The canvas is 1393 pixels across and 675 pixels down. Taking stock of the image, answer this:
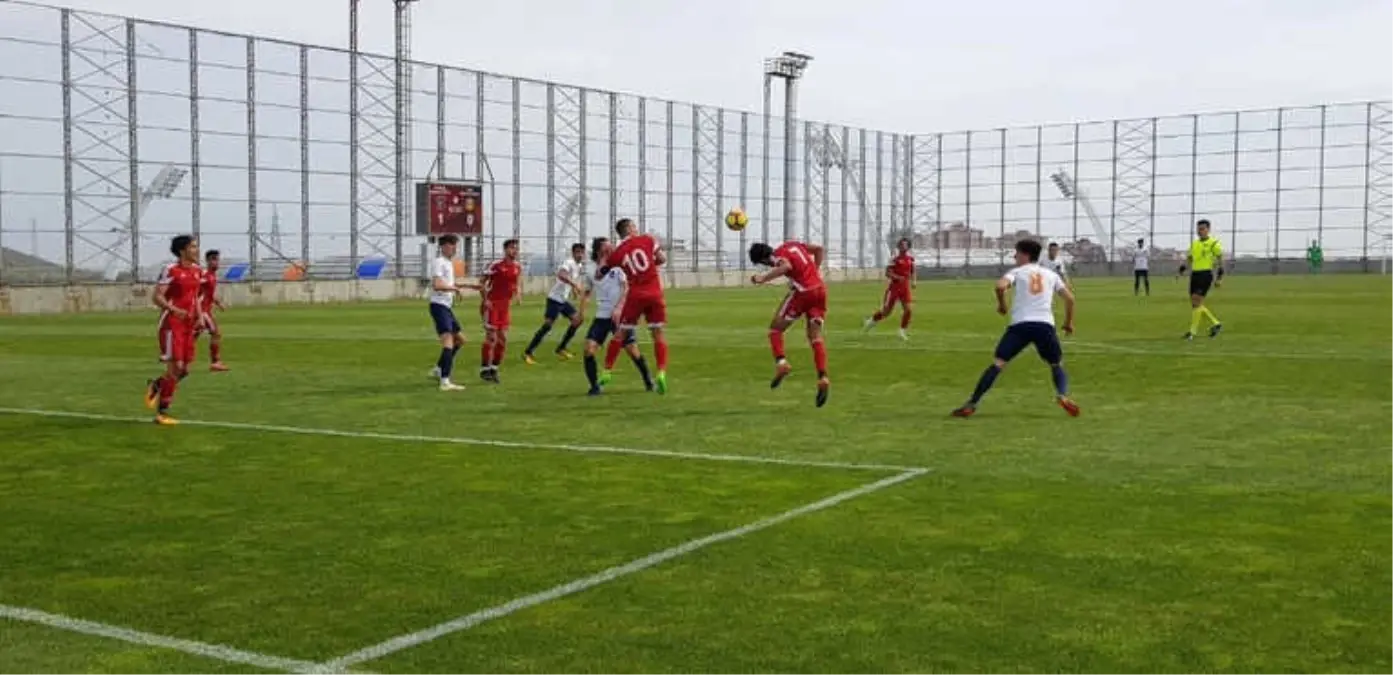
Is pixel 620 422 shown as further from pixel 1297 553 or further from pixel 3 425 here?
pixel 1297 553

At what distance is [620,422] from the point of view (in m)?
13.9

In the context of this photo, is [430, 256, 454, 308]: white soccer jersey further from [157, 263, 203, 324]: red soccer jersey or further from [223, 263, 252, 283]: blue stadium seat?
[223, 263, 252, 283]: blue stadium seat

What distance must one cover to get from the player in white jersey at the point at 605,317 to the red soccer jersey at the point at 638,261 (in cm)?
18

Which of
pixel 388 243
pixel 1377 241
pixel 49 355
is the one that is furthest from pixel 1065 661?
pixel 1377 241

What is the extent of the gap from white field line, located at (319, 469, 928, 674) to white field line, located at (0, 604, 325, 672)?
0.64 ft

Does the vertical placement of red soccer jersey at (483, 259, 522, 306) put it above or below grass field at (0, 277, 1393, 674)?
above

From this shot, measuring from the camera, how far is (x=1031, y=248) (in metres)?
13.4

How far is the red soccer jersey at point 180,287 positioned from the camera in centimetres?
1428

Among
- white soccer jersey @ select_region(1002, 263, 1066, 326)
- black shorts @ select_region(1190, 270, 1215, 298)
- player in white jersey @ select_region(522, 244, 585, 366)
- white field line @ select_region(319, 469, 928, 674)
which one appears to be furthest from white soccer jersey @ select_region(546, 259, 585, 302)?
white field line @ select_region(319, 469, 928, 674)

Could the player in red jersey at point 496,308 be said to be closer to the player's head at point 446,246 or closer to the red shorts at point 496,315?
the red shorts at point 496,315

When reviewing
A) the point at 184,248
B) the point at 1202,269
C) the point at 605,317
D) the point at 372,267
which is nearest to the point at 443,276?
the point at 605,317

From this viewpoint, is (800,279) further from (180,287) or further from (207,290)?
(207,290)

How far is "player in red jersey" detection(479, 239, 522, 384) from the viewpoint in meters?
19.0

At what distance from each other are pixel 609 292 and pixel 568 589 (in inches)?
466
